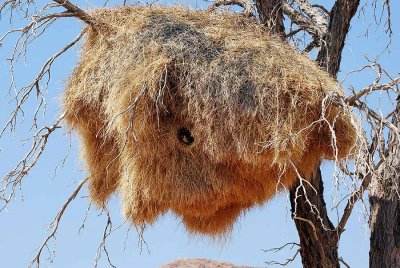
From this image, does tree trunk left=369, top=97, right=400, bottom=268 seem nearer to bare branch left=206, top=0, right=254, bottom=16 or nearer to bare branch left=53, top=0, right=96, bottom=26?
bare branch left=206, top=0, right=254, bottom=16

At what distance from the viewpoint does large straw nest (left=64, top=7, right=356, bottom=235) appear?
18.8 feet

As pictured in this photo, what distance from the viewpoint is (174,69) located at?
602 centimetres

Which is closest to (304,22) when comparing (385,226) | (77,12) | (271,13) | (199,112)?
(271,13)

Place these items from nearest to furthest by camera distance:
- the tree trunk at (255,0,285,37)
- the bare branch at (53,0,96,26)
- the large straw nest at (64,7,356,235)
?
the large straw nest at (64,7,356,235) → the bare branch at (53,0,96,26) → the tree trunk at (255,0,285,37)

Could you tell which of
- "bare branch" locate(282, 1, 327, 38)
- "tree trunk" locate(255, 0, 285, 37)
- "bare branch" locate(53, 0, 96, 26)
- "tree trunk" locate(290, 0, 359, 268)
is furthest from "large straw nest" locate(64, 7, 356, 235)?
"bare branch" locate(282, 1, 327, 38)

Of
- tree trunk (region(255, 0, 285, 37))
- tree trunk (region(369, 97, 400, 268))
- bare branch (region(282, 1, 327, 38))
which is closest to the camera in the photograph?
tree trunk (region(255, 0, 285, 37))

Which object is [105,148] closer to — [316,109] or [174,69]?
[174,69]

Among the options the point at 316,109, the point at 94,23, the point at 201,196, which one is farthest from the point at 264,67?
the point at 94,23

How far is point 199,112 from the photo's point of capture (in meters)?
5.84

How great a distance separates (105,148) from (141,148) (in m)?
0.76

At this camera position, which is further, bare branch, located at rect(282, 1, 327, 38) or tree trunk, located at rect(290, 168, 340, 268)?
bare branch, located at rect(282, 1, 327, 38)

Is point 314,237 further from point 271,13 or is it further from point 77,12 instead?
point 77,12

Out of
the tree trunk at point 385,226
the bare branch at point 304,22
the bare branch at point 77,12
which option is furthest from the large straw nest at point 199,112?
the tree trunk at point 385,226

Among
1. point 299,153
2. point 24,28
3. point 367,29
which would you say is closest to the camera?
point 299,153
